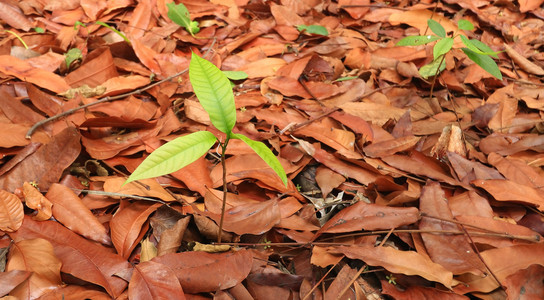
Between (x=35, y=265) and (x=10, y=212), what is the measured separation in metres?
0.20

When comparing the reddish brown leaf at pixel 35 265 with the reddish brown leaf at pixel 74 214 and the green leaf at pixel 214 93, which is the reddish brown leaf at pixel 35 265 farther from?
the green leaf at pixel 214 93

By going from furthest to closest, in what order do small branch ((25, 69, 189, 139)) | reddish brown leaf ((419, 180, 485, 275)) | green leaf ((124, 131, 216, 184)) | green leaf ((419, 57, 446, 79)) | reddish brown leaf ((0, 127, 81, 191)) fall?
green leaf ((419, 57, 446, 79)) → small branch ((25, 69, 189, 139)) → reddish brown leaf ((0, 127, 81, 191)) → reddish brown leaf ((419, 180, 485, 275)) → green leaf ((124, 131, 216, 184))

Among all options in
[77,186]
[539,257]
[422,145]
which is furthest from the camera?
[422,145]

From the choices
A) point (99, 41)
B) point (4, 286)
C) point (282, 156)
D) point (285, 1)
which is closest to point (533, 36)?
point (285, 1)

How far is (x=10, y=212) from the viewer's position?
107cm

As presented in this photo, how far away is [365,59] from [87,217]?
130 centimetres

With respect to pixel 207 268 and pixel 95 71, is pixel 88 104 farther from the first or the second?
pixel 207 268

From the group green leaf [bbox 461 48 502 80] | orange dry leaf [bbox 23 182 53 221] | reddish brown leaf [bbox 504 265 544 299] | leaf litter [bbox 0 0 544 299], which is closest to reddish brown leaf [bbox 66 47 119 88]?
leaf litter [bbox 0 0 544 299]

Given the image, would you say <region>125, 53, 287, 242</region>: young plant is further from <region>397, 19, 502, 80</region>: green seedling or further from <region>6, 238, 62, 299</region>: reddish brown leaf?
<region>397, 19, 502, 80</region>: green seedling

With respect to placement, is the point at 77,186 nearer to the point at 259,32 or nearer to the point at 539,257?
the point at 259,32

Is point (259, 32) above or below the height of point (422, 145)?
above

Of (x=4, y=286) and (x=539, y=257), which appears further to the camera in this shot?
(x=539, y=257)

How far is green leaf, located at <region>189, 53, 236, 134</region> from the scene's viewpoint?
2.77 feet

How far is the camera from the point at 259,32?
6.44ft
